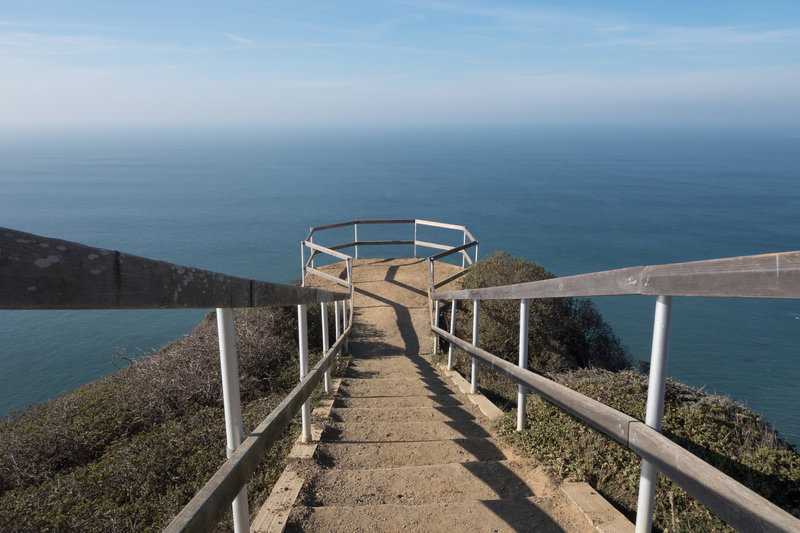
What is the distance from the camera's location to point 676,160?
145500 mm

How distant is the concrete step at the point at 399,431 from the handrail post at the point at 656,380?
211 cm

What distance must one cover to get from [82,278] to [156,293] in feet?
0.85

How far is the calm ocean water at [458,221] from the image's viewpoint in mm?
27000

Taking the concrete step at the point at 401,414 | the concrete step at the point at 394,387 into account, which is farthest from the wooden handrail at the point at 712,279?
the concrete step at the point at 394,387

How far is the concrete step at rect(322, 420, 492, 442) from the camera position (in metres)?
4.20

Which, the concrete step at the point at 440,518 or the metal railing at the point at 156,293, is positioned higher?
the metal railing at the point at 156,293

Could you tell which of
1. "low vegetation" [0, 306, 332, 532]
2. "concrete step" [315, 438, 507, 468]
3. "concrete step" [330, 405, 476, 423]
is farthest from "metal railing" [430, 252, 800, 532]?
"low vegetation" [0, 306, 332, 532]

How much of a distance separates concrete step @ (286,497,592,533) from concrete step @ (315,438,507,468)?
0.83 meters

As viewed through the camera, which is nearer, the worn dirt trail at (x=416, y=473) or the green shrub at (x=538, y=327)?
the worn dirt trail at (x=416, y=473)

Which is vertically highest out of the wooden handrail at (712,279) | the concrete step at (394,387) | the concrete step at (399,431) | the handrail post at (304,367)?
the wooden handrail at (712,279)

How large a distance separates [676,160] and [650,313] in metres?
129

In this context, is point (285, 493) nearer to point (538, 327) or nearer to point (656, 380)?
point (656, 380)

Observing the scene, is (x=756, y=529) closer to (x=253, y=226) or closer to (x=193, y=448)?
(x=193, y=448)

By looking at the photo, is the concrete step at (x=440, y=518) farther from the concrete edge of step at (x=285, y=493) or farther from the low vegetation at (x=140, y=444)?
the low vegetation at (x=140, y=444)
